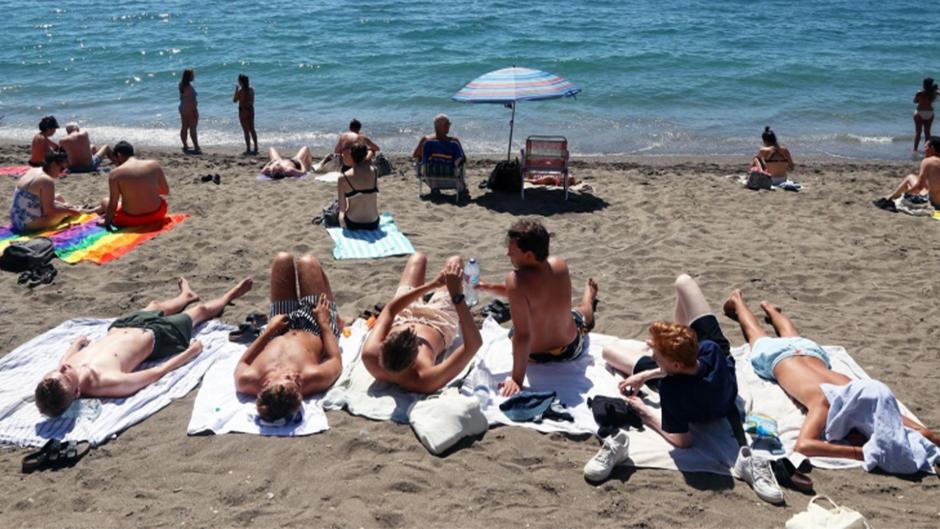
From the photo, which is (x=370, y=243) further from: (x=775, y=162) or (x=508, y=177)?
(x=775, y=162)

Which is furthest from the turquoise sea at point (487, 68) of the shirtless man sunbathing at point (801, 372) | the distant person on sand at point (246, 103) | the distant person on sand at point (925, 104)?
the shirtless man sunbathing at point (801, 372)

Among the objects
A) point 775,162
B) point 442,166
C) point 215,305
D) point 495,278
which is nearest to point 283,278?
point 215,305

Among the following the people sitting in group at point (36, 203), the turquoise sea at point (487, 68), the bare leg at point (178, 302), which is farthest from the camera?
the turquoise sea at point (487, 68)

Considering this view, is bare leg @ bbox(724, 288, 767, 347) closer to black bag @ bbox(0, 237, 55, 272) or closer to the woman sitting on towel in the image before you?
the woman sitting on towel

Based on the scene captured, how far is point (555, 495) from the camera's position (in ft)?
12.7

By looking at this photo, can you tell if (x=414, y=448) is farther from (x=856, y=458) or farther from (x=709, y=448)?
(x=856, y=458)

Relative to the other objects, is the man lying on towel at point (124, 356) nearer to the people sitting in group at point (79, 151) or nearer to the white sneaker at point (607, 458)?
the white sneaker at point (607, 458)

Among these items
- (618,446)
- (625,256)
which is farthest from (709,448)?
(625,256)

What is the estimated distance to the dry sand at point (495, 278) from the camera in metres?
3.80

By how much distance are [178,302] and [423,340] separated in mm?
2362

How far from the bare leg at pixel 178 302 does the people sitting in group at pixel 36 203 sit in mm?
2619

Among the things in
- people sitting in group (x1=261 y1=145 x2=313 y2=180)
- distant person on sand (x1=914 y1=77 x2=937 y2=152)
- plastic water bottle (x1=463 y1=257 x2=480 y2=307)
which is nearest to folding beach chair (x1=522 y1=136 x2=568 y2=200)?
people sitting in group (x1=261 y1=145 x2=313 y2=180)

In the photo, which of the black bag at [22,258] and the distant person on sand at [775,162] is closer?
the black bag at [22,258]

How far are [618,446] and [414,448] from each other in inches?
44.6
